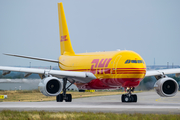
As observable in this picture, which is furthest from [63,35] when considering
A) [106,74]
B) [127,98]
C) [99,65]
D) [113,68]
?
[127,98]

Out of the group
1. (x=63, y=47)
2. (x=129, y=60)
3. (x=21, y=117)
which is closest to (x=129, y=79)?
(x=129, y=60)

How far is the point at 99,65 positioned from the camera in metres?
30.1

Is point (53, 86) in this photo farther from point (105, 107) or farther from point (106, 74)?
point (105, 107)

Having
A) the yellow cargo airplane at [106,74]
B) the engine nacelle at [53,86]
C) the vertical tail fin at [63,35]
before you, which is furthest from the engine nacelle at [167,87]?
the vertical tail fin at [63,35]

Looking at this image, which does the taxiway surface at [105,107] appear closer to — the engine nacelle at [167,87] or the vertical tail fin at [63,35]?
the engine nacelle at [167,87]

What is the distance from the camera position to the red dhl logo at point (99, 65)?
2896 cm

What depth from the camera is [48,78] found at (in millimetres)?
27859

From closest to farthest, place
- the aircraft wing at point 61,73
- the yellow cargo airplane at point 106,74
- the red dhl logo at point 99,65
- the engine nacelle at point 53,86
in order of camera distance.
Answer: the yellow cargo airplane at point 106,74, the engine nacelle at point 53,86, the red dhl logo at point 99,65, the aircraft wing at point 61,73

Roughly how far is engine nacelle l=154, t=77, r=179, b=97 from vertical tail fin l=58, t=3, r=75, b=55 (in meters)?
12.8

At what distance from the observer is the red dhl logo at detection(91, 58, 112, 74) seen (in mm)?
28959

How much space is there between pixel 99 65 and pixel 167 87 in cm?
564

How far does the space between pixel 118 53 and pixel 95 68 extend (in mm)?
2846

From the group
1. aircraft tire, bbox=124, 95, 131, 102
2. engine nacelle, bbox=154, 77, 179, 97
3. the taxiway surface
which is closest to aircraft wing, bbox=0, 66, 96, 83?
aircraft tire, bbox=124, 95, 131, 102

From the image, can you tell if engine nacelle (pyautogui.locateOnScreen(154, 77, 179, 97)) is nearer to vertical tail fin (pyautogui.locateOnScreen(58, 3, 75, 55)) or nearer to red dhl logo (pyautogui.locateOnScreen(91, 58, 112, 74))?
red dhl logo (pyautogui.locateOnScreen(91, 58, 112, 74))
